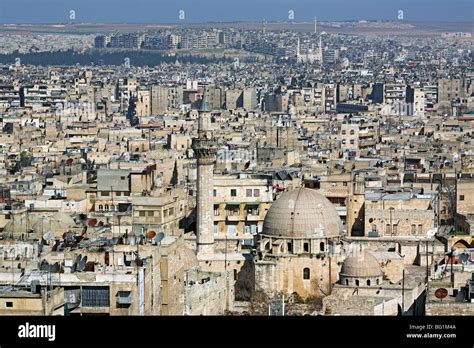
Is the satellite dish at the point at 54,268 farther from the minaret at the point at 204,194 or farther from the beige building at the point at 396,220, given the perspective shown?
the beige building at the point at 396,220

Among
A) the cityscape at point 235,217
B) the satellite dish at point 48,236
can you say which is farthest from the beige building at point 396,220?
the satellite dish at point 48,236

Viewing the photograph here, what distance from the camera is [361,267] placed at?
14594 millimetres

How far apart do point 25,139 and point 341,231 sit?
2240cm

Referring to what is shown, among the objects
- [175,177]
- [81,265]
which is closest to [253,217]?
[175,177]

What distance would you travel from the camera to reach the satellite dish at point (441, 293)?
39.3ft

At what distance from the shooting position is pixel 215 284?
13.4 meters

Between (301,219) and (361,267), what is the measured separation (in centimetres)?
167

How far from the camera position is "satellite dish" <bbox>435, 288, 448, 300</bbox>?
472 inches

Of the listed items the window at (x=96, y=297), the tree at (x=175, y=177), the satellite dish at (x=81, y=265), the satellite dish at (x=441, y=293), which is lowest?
the tree at (x=175, y=177)

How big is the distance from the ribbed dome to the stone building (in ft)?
3.44

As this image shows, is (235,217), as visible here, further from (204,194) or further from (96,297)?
(96,297)

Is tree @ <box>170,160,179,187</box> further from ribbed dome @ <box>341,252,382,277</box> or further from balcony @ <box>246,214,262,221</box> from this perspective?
ribbed dome @ <box>341,252,382,277</box>
